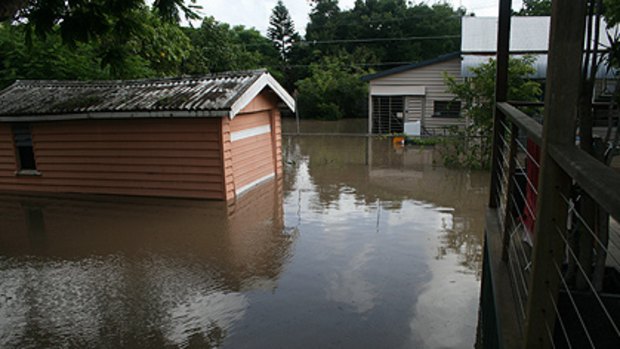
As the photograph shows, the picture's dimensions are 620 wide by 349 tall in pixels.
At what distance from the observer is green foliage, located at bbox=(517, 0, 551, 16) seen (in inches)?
1439

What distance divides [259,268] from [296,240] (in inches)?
51.5

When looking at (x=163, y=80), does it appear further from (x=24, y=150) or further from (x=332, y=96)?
(x=332, y=96)

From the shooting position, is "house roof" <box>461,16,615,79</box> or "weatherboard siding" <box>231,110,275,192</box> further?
"house roof" <box>461,16,615,79</box>

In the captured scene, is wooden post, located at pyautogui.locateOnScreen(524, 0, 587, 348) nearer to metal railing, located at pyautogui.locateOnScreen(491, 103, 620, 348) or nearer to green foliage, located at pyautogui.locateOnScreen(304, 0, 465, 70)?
metal railing, located at pyautogui.locateOnScreen(491, 103, 620, 348)

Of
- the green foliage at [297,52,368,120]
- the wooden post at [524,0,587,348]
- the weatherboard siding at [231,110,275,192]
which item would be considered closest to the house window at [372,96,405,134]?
the green foliage at [297,52,368,120]

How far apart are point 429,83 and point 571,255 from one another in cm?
2029

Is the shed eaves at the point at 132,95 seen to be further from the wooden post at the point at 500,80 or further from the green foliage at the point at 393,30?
the green foliage at the point at 393,30

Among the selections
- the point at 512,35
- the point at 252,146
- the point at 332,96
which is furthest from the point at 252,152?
the point at 332,96

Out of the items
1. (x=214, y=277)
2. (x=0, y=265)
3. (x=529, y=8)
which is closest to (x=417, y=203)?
(x=214, y=277)

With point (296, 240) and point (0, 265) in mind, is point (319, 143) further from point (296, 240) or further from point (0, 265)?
point (0, 265)

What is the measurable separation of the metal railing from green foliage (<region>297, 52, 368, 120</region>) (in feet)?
99.2

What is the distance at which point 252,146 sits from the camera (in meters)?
12.2

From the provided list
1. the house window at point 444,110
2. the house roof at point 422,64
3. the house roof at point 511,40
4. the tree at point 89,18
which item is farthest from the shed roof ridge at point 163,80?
the house window at point 444,110

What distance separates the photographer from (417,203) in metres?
9.88
